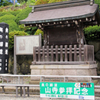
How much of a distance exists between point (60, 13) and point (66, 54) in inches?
106

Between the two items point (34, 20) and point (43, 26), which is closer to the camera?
point (34, 20)

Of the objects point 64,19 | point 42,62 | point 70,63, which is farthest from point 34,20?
point 70,63

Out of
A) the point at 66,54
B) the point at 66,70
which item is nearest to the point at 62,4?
the point at 66,54

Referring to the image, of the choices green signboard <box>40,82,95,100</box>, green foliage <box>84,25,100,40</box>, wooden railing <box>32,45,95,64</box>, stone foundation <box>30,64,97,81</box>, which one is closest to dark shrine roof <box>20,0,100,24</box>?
wooden railing <box>32,45,95,64</box>

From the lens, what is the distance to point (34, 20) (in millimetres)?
10172

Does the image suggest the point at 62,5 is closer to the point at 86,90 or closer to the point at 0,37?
the point at 0,37

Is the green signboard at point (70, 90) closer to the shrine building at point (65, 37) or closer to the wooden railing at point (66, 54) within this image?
the shrine building at point (65, 37)

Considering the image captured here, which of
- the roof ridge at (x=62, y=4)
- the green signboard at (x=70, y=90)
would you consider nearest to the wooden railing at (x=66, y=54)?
the roof ridge at (x=62, y=4)

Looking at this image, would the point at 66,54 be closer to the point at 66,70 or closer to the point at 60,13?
the point at 66,70

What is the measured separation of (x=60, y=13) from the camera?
10414mm

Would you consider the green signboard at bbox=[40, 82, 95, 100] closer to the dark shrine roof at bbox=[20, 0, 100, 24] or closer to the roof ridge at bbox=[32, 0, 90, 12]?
the dark shrine roof at bbox=[20, 0, 100, 24]

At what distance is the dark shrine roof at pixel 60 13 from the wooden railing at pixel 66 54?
1.66 m

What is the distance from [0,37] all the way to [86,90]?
7.04 metres

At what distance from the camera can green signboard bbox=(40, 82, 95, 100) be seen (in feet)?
18.5
